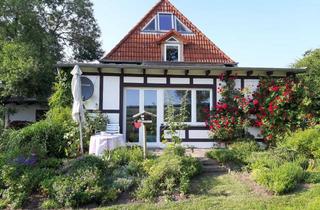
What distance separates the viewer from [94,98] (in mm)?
10977

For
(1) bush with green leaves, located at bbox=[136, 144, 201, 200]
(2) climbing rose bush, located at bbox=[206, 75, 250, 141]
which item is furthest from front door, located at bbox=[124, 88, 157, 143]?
(1) bush with green leaves, located at bbox=[136, 144, 201, 200]

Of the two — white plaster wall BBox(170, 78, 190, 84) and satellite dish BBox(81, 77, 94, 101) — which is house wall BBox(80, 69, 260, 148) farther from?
satellite dish BBox(81, 77, 94, 101)

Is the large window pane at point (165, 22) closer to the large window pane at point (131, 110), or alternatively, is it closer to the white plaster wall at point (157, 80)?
the white plaster wall at point (157, 80)

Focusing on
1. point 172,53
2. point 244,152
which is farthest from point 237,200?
point 172,53

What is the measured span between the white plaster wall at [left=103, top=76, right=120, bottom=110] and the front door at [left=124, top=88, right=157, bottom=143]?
34 cm

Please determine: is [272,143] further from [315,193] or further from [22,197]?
[22,197]

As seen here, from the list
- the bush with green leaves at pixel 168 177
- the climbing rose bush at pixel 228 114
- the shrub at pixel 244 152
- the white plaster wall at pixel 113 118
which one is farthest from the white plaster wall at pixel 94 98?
the shrub at pixel 244 152

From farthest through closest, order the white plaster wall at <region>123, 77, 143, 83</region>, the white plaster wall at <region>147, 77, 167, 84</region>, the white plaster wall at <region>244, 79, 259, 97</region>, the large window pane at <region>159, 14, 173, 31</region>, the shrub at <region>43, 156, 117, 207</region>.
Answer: the large window pane at <region>159, 14, 173, 31</region>, the white plaster wall at <region>244, 79, 259, 97</region>, the white plaster wall at <region>147, 77, 167, 84</region>, the white plaster wall at <region>123, 77, 143, 83</region>, the shrub at <region>43, 156, 117, 207</region>

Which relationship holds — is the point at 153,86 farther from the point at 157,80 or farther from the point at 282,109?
the point at 282,109

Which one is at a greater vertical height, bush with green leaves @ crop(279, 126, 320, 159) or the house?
the house

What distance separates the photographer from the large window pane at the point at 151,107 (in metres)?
11.4

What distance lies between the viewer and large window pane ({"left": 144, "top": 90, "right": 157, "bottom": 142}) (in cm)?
1137

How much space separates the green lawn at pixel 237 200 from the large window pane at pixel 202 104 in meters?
4.98

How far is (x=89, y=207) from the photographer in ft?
19.7
